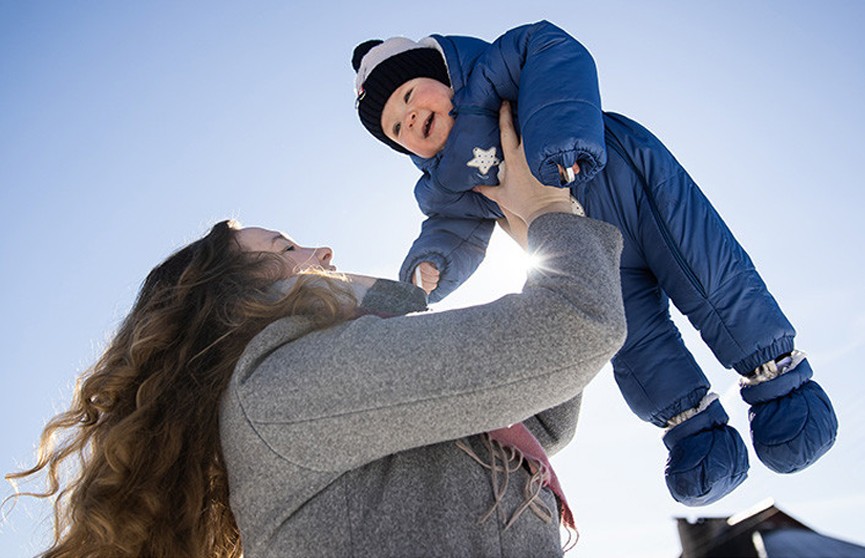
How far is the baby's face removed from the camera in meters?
2.40

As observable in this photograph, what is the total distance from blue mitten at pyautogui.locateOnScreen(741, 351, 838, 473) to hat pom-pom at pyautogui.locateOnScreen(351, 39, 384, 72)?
190 cm

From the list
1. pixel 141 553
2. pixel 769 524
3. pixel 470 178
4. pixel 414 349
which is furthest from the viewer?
pixel 470 178

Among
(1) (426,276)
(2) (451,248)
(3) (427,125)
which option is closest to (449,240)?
(2) (451,248)

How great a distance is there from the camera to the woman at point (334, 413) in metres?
1.27

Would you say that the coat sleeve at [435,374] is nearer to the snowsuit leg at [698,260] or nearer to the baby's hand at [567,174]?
the baby's hand at [567,174]

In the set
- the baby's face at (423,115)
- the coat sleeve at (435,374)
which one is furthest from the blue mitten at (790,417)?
the baby's face at (423,115)

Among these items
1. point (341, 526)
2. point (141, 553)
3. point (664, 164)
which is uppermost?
point (664, 164)

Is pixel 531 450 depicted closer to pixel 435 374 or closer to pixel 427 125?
pixel 435 374

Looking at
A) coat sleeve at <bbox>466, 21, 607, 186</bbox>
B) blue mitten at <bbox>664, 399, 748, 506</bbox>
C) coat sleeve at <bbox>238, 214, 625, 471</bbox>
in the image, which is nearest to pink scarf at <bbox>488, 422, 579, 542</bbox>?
coat sleeve at <bbox>238, 214, 625, 471</bbox>

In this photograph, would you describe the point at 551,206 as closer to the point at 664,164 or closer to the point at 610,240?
the point at 610,240

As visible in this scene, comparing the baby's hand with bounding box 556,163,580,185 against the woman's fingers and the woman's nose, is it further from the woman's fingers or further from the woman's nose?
the woman's nose

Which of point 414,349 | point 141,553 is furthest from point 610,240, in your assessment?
point 141,553

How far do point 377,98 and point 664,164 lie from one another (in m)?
1.04

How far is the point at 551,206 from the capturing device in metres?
1.59
